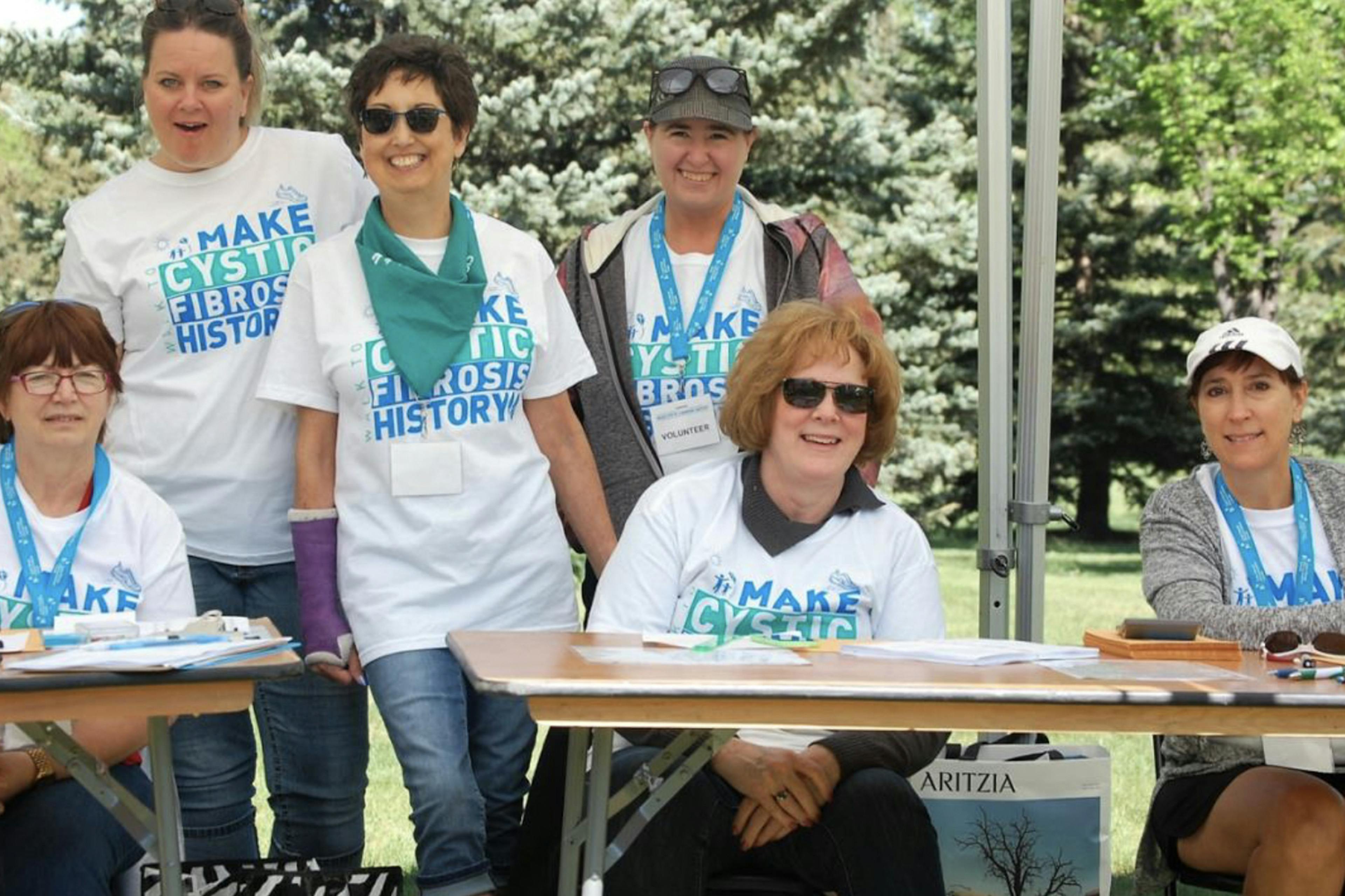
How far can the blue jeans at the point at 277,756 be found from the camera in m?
3.65

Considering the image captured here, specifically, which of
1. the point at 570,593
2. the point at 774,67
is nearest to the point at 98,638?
the point at 570,593

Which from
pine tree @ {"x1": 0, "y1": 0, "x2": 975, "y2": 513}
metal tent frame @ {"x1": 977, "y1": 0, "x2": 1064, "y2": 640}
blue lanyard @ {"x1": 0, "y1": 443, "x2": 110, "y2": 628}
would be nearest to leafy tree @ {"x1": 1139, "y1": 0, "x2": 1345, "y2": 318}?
pine tree @ {"x1": 0, "y1": 0, "x2": 975, "y2": 513}

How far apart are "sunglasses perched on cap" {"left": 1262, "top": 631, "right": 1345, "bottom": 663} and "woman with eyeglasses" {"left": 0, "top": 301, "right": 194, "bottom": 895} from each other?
1915mm

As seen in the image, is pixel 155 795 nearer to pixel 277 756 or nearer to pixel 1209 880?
pixel 277 756

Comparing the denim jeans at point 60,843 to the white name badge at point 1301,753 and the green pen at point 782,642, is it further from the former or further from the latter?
the white name badge at point 1301,753

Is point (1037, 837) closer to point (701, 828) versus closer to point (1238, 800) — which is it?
point (1238, 800)

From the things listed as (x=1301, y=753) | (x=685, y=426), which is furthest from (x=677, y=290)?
(x=1301, y=753)

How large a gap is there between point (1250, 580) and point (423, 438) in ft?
5.42

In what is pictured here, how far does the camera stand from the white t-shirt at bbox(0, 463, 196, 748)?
3.13 meters

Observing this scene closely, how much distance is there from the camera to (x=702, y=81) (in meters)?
3.90

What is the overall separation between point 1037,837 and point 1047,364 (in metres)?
1.14

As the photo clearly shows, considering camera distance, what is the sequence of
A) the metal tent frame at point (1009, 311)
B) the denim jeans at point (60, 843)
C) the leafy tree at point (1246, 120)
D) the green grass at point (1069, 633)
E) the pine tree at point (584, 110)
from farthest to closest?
1. the leafy tree at point (1246, 120)
2. the pine tree at point (584, 110)
3. the green grass at point (1069, 633)
4. the metal tent frame at point (1009, 311)
5. the denim jeans at point (60, 843)

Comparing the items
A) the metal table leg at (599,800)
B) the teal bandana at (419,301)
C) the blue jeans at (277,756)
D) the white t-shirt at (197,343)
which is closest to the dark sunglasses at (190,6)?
the white t-shirt at (197,343)

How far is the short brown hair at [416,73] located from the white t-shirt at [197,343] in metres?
0.40
